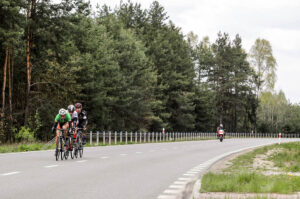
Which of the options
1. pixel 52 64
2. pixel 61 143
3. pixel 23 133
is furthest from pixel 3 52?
pixel 61 143

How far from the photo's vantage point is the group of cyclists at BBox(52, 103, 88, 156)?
647 inches

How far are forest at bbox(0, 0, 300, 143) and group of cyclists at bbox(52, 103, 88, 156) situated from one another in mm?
12904

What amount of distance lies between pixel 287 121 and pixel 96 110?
82812mm

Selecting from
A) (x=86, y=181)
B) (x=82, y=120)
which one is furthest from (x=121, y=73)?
(x=86, y=181)

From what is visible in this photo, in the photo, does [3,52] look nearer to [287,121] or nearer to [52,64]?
[52,64]

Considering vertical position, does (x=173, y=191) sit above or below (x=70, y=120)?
below

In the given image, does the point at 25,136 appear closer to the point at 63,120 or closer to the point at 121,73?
the point at 63,120

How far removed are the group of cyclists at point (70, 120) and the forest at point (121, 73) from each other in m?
12.9

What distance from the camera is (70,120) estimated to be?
16859mm

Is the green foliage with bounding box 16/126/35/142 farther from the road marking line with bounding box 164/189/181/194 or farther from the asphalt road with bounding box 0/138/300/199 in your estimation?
the road marking line with bounding box 164/189/181/194

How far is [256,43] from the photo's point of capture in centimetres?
10325

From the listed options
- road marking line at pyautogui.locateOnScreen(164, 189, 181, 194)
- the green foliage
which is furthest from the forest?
road marking line at pyautogui.locateOnScreen(164, 189, 181, 194)

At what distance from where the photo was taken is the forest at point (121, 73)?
38094 mm

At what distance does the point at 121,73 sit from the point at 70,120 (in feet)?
136
